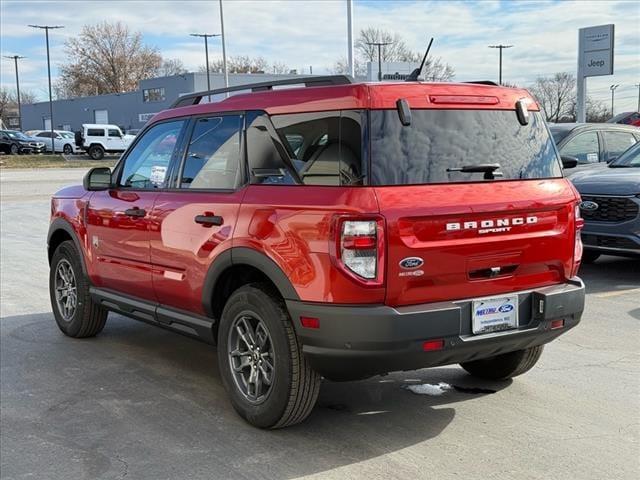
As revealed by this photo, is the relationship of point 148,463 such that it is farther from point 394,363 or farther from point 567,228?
point 567,228

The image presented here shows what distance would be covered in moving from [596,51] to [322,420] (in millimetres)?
21781

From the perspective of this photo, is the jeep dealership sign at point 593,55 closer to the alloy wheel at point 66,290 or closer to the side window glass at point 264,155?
the alloy wheel at point 66,290

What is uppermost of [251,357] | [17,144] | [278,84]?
[278,84]

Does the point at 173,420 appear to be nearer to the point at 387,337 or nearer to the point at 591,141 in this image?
the point at 387,337

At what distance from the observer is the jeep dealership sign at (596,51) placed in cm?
2236

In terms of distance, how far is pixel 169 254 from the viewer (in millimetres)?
4801

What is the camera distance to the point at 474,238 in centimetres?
374

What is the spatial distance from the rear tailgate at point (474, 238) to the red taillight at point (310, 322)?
387 millimetres

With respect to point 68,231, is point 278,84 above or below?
above

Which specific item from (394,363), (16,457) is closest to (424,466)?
(394,363)

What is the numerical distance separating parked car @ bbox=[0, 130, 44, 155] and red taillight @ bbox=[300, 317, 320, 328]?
166ft

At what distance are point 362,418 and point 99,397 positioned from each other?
1819 mm

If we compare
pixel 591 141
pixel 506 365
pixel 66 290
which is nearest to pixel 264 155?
pixel 506 365

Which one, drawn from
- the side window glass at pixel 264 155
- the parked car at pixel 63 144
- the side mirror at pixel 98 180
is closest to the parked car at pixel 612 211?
the side window glass at pixel 264 155
